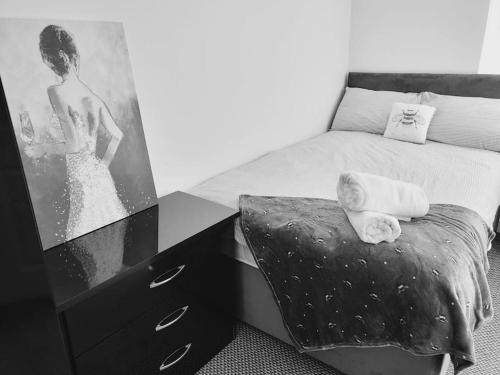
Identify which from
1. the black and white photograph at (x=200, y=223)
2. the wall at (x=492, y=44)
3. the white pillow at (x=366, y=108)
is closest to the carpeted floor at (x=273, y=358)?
the black and white photograph at (x=200, y=223)

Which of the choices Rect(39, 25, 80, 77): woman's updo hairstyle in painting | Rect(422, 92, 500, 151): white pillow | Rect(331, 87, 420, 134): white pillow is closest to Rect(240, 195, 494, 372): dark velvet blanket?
Rect(39, 25, 80, 77): woman's updo hairstyle in painting

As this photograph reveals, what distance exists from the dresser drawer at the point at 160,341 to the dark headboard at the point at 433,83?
2.22m

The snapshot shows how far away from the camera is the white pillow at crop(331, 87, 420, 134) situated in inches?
107

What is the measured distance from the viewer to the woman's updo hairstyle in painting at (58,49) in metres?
1.16

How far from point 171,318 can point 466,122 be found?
2159mm

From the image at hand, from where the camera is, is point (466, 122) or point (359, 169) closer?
point (359, 169)

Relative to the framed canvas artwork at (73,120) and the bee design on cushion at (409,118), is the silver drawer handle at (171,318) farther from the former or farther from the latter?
the bee design on cushion at (409,118)

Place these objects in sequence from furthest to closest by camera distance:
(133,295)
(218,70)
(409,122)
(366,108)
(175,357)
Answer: (366,108), (409,122), (218,70), (175,357), (133,295)

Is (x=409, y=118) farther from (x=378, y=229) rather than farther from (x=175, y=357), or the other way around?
(x=175, y=357)

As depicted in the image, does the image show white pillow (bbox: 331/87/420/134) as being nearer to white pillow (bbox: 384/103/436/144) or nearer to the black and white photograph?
white pillow (bbox: 384/103/436/144)

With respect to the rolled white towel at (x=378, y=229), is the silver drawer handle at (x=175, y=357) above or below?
below

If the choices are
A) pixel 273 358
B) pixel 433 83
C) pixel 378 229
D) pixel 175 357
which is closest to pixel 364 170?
pixel 378 229

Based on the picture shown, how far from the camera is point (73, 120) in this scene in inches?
49.0

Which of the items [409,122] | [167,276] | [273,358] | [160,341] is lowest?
[273,358]
